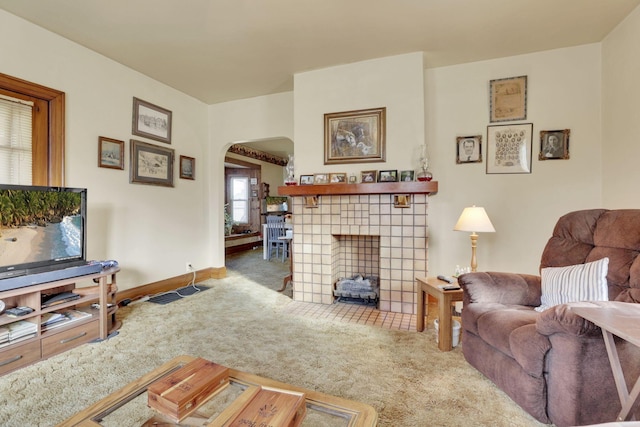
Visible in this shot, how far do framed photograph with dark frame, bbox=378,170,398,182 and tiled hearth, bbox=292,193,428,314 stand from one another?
0.17 metres

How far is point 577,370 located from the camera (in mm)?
1308

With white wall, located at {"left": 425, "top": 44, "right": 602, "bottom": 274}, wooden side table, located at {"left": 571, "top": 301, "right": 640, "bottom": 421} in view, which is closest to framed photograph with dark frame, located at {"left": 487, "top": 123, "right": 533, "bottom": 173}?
white wall, located at {"left": 425, "top": 44, "right": 602, "bottom": 274}

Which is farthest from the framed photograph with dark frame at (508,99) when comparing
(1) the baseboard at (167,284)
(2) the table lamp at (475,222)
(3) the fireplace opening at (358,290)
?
(1) the baseboard at (167,284)

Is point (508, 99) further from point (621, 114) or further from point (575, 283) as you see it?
point (575, 283)

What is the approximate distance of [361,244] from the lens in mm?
3516

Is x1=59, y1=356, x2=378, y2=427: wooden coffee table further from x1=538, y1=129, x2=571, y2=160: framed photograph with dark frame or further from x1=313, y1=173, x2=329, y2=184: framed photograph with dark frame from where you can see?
x1=538, y1=129, x2=571, y2=160: framed photograph with dark frame

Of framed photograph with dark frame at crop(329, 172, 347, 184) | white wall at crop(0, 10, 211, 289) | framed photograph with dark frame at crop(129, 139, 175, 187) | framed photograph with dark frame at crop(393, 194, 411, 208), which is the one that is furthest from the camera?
framed photograph with dark frame at crop(129, 139, 175, 187)

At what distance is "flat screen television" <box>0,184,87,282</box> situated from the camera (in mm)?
1979

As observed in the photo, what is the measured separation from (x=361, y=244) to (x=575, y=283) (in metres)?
2.07

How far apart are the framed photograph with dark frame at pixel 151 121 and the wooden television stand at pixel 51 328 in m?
1.77

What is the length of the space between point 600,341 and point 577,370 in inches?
6.4

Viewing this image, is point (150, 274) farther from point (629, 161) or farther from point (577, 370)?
point (629, 161)

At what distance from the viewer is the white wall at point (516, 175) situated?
287 cm

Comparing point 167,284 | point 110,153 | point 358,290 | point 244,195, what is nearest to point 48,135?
point 110,153
